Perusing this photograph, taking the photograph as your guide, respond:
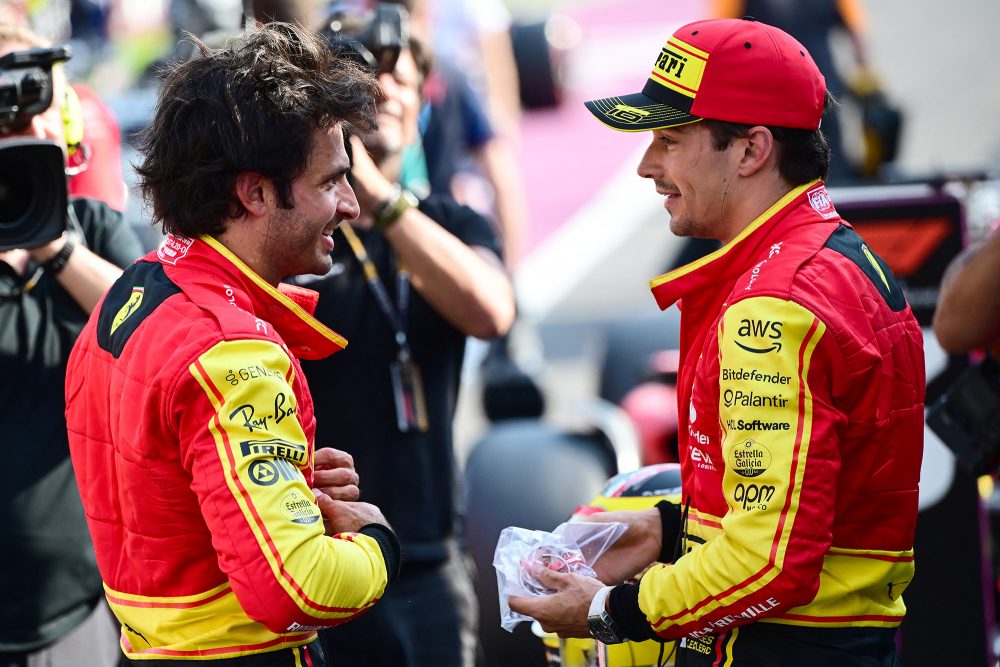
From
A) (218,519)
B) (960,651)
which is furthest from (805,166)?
(960,651)

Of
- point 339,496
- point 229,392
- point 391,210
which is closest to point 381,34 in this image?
point 391,210

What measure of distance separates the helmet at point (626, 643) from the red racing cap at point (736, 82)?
2.96 ft

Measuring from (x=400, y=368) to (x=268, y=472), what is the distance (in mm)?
1310

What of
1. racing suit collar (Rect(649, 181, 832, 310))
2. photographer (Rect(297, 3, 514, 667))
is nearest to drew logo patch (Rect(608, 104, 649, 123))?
racing suit collar (Rect(649, 181, 832, 310))

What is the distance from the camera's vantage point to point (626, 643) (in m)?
2.78

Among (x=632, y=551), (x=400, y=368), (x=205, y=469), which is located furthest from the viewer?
(x=400, y=368)

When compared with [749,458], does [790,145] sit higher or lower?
higher

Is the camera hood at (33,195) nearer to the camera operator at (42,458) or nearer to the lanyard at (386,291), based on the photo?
the camera operator at (42,458)

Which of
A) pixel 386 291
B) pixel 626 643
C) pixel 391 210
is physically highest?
pixel 391 210

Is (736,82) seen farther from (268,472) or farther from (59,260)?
(59,260)

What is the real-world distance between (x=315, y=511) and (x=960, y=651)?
2.54 metres

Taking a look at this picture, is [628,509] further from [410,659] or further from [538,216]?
[538,216]

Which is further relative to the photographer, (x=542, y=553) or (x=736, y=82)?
(x=542, y=553)

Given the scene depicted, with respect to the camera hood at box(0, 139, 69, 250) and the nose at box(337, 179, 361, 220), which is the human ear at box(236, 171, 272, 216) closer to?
the nose at box(337, 179, 361, 220)
